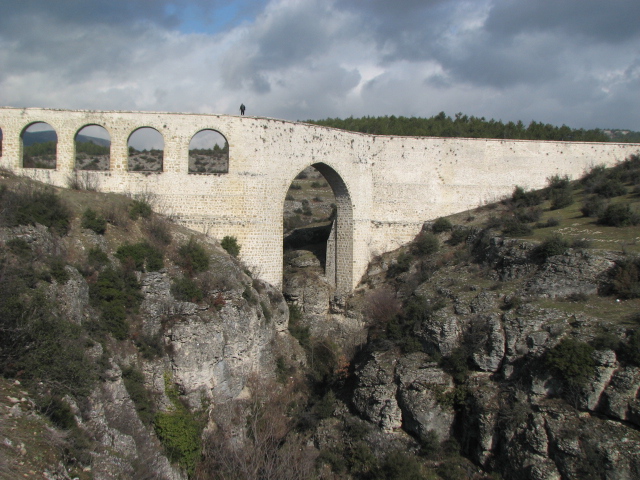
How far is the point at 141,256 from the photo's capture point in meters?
20.0

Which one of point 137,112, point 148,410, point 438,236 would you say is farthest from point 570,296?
point 137,112

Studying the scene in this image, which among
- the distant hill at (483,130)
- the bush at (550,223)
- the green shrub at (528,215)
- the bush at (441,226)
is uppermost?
the distant hill at (483,130)

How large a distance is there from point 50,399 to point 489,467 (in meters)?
13.0

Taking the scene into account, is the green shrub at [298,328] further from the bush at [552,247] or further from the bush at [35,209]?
the bush at [35,209]

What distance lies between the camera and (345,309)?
87.8ft

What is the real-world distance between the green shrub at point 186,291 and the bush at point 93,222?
132 inches

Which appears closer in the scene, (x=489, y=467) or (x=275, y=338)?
(x=489, y=467)

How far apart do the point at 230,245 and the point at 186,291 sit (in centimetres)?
423

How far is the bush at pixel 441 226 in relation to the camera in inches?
1080

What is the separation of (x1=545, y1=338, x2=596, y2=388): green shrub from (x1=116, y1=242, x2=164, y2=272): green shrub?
1378 cm

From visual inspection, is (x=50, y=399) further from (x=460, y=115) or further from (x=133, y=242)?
(x=460, y=115)

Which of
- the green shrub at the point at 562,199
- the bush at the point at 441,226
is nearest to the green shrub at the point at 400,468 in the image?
the bush at the point at 441,226

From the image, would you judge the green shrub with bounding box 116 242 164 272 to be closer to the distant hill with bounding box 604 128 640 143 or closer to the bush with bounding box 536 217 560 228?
the bush with bounding box 536 217 560 228

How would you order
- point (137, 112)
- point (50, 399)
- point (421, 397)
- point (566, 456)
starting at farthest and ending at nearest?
point (137, 112), point (421, 397), point (566, 456), point (50, 399)
